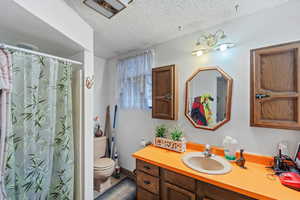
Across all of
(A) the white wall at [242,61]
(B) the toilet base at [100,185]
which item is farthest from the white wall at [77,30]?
(A) the white wall at [242,61]

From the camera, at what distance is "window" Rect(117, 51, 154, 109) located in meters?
2.00

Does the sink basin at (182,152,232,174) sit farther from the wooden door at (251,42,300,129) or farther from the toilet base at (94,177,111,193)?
the toilet base at (94,177,111,193)

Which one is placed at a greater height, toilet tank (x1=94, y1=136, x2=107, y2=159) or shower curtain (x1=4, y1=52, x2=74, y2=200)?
shower curtain (x1=4, y1=52, x2=74, y2=200)

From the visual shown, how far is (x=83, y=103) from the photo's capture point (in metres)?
1.39

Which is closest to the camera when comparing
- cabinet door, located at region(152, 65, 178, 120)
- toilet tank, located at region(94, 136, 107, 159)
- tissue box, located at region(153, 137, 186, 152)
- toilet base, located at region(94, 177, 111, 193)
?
tissue box, located at region(153, 137, 186, 152)

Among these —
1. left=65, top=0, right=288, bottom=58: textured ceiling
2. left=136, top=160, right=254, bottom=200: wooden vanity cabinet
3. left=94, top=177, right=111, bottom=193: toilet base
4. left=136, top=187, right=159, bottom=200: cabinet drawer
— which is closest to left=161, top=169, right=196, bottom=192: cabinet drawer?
left=136, top=160, right=254, bottom=200: wooden vanity cabinet

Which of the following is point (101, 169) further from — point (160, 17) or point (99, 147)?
point (160, 17)

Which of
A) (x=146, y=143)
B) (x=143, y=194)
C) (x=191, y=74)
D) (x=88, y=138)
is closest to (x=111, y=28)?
(x=191, y=74)

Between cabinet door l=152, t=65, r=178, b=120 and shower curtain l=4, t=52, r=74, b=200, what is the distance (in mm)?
1083

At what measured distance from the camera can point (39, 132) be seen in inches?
43.2

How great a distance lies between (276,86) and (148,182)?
5.27ft

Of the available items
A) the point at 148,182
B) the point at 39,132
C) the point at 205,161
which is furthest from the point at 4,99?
the point at 205,161

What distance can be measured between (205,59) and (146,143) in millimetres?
1469

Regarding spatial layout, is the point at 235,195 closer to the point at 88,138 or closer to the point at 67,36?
the point at 88,138
